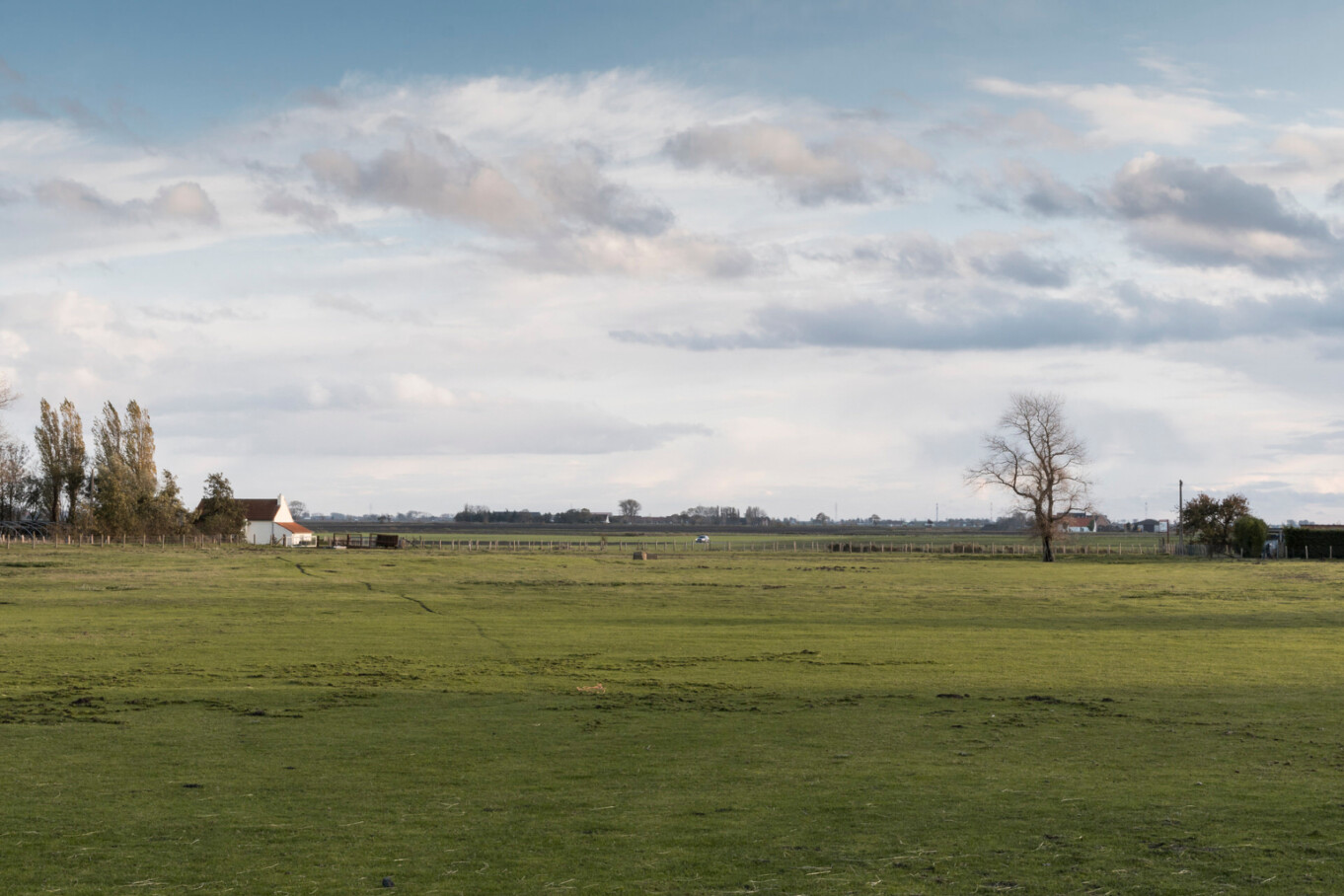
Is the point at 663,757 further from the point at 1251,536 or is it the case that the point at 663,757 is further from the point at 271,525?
the point at 271,525

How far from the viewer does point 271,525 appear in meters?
116

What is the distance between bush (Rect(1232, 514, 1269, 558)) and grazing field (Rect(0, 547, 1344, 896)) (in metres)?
66.6

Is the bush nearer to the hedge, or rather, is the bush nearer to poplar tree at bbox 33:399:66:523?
the hedge

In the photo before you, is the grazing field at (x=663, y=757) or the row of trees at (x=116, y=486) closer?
the grazing field at (x=663, y=757)

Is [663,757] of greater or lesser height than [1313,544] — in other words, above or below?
below

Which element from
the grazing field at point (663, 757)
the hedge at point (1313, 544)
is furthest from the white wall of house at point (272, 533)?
the hedge at point (1313, 544)

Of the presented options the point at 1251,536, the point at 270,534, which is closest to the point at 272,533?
the point at 270,534

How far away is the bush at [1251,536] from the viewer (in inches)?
3492

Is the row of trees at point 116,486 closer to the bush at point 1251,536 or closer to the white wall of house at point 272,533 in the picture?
the white wall of house at point 272,533

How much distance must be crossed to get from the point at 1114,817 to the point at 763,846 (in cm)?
310

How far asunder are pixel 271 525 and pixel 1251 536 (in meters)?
94.6

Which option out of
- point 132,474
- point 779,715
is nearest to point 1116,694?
point 779,715

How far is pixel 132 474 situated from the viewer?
96.1m

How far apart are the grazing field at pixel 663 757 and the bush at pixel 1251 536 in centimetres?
6662
